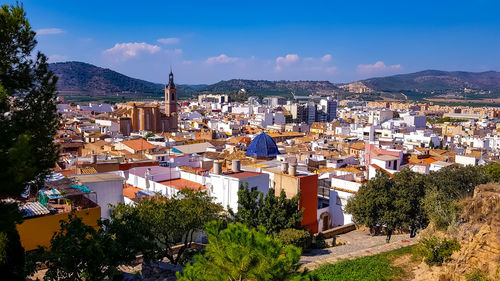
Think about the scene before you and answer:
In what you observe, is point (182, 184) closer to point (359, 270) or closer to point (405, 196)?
point (359, 270)

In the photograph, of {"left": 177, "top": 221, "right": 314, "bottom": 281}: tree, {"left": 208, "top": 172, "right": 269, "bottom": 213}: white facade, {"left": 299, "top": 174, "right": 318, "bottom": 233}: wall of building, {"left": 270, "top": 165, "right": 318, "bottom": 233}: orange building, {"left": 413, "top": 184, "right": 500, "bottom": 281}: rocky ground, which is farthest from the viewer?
{"left": 299, "top": 174, "right": 318, "bottom": 233}: wall of building

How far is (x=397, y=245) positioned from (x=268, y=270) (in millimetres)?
10166

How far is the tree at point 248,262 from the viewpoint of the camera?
6.86m

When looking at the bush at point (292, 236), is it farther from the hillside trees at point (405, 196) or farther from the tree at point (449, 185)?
the tree at point (449, 185)

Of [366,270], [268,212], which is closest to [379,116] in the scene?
[268,212]

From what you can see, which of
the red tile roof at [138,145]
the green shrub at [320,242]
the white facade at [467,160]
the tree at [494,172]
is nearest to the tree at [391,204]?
the green shrub at [320,242]

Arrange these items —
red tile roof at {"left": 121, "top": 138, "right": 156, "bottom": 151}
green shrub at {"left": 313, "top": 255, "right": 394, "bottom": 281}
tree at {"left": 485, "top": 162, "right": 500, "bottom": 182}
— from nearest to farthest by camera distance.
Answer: green shrub at {"left": 313, "top": 255, "right": 394, "bottom": 281}, tree at {"left": 485, "top": 162, "right": 500, "bottom": 182}, red tile roof at {"left": 121, "top": 138, "right": 156, "bottom": 151}

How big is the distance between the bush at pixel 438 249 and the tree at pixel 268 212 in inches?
211

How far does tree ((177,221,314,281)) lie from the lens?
6.86 meters

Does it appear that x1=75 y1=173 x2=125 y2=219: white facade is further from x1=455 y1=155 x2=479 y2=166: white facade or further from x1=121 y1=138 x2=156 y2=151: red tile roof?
x1=455 y1=155 x2=479 y2=166: white facade

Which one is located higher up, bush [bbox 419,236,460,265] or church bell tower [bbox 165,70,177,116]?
church bell tower [bbox 165,70,177,116]

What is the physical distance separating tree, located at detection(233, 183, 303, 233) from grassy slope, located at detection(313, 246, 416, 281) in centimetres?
311

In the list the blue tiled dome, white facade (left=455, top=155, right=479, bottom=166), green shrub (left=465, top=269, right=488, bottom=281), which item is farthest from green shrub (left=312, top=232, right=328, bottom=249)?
white facade (left=455, top=155, right=479, bottom=166)

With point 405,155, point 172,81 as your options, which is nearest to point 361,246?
point 405,155
